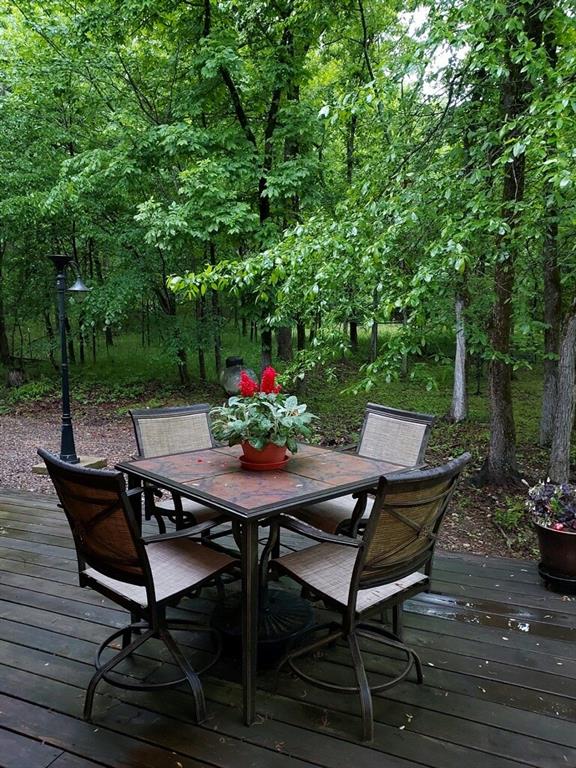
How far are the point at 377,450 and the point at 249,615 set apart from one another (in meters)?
1.41

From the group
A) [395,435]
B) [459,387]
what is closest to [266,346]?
[459,387]

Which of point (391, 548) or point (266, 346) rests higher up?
point (266, 346)

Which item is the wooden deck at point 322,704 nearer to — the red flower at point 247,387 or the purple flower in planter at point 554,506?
the purple flower in planter at point 554,506

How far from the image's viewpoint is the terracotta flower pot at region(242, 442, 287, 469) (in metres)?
2.24

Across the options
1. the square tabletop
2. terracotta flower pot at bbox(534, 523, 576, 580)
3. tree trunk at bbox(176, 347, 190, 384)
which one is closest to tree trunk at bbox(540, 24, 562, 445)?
terracotta flower pot at bbox(534, 523, 576, 580)

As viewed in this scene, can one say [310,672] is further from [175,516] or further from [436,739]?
[175,516]

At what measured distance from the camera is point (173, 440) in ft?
9.50

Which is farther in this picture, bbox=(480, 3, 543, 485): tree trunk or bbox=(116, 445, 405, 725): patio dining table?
bbox=(480, 3, 543, 485): tree trunk

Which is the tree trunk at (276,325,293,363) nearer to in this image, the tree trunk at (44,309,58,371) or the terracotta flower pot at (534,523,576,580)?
the tree trunk at (44,309,58,371)

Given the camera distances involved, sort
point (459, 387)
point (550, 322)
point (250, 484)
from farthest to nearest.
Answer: point (459, 387) → point (550, 322) → point (250, 484)

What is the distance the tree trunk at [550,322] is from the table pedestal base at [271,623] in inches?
121

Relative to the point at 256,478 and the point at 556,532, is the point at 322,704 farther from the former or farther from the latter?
the point at 556,532

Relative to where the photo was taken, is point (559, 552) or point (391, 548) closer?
point (391, 548)

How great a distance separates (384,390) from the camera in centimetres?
945
